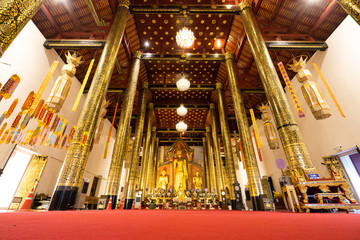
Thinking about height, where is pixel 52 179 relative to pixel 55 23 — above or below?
below

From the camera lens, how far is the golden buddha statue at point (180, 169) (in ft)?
48.9

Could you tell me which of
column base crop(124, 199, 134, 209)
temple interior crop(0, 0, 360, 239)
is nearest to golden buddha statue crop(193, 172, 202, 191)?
temple interior crop(0, 0, 360, 239)

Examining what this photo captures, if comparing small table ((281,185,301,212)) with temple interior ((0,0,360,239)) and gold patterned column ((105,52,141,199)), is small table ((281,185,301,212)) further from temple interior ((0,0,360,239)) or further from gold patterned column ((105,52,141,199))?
gold patterned column ((105,52,141,199))

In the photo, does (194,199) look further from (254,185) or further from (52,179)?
(52,179)

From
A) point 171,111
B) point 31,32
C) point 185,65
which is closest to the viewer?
point 31,32

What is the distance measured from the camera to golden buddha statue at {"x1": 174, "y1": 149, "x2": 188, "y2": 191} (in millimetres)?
14891

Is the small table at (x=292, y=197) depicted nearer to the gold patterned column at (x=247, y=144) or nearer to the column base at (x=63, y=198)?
the gold patterned column at (x=247, y=144)

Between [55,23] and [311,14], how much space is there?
1245 cm

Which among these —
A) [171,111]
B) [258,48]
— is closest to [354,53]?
[258,48]

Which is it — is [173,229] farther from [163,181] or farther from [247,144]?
[163,181]

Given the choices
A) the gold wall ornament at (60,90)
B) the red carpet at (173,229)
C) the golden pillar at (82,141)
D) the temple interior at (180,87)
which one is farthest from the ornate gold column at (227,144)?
the gold wall ornament at (60,90)

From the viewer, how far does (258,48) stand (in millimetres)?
6266

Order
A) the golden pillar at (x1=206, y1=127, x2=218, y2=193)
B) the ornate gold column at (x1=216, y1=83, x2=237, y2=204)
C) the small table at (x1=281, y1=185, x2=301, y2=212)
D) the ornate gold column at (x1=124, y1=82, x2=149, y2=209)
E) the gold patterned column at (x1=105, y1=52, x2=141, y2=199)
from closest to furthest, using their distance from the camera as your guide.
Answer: the small table at (x1=281, y1=185, x2=301, y2=212) → the gold patterned column at (x1=105, y1=52, x2=141, y2=199) → the ornate gold column at (x1=124, y1=82, x2=149, y2=209) → the ornate gold column at (x1=216, y1=83, x2=237, y2=204) → the golden pillar at (x1=206, y1=127, x2=218, y2=193)

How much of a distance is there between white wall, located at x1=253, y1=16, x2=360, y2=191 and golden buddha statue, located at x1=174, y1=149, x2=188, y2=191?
10.1 metres
